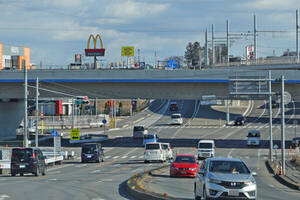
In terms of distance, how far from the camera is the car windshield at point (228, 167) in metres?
18.3

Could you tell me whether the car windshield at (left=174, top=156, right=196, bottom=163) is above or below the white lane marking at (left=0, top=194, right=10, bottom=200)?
above

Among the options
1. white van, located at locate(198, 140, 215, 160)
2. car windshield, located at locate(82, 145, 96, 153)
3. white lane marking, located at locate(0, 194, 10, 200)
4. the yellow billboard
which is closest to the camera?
white lane marking, located at locate(0, 194, 10, 200)

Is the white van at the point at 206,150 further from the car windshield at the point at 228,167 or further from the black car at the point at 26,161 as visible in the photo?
the car windshield at the point at 228,167

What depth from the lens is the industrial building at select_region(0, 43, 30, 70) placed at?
270ft

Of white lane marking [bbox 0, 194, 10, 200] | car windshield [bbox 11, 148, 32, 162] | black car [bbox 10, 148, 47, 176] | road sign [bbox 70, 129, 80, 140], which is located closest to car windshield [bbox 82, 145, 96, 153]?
road sign [bbox 70, 129, 80, 140]

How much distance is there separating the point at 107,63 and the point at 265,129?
3612cm

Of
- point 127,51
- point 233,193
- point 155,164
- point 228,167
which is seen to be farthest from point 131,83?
point 233,193

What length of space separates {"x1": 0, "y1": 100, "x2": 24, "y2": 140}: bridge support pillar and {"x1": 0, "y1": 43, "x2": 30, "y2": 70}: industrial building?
5.35 m

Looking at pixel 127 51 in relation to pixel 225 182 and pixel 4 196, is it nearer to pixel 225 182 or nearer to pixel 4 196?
pixel 4 196

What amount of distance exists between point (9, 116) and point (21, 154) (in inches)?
1633

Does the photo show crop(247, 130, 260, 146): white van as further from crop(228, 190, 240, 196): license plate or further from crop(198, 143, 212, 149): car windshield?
crop(228, 190, 240, 196): license plate

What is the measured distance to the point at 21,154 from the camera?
34.1 metres

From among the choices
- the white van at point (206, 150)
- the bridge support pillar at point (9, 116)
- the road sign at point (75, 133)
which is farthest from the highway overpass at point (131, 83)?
the white van at point (206, 150)

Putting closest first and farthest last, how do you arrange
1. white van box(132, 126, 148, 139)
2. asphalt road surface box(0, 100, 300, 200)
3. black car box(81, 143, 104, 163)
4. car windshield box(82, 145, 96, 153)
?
1. asphalt road surface box(0, 100, 300, 200)
2. car windshield box(82, 145, 96, 153)
3. black car box(81, 143, 104, 163)
4. white van box(132, 126, 148, 139)
